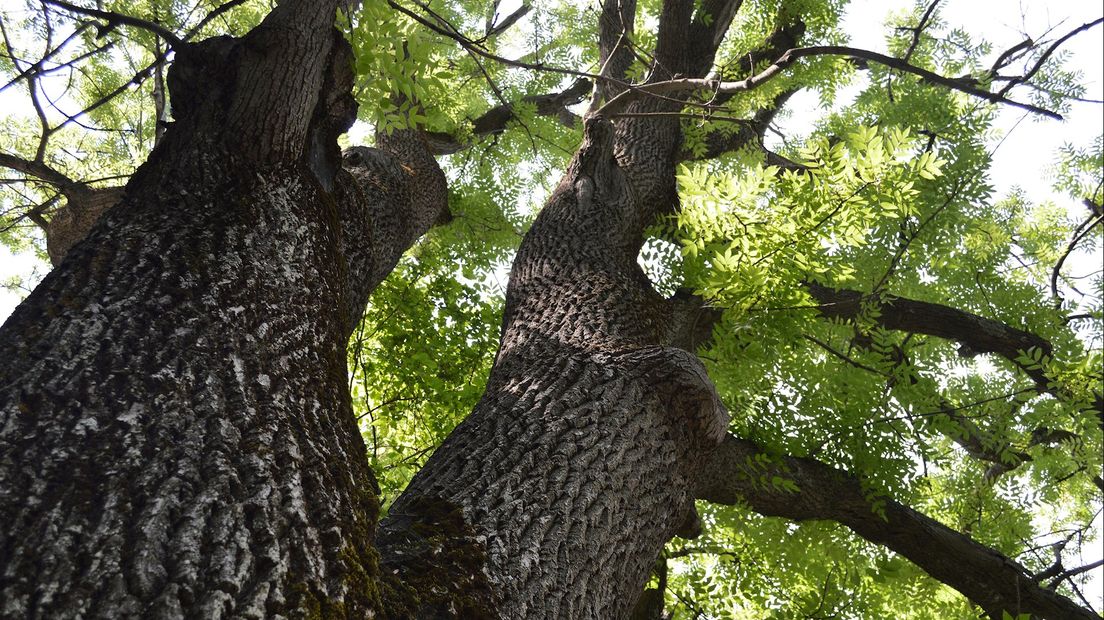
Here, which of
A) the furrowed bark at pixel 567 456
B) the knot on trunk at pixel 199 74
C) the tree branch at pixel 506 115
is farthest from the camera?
the tree branch at pixel 506 115

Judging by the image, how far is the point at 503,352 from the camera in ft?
10.6

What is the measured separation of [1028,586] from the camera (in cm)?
379

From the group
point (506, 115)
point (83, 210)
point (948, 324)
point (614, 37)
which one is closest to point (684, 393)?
point (83, 210)

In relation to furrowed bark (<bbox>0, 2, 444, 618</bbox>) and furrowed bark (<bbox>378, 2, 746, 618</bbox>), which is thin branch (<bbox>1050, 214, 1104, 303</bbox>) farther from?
furrowed bark (<bbox>0, 2, 444, 618</bbox>)

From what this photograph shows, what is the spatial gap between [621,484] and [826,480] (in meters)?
2.09

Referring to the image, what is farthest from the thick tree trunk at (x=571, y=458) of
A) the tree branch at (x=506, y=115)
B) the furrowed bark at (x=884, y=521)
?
the tree branch at (x=506, y=115)

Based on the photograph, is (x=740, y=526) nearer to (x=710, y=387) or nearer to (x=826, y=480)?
(x=826, y=480)

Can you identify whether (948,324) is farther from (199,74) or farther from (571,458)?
(199,74)

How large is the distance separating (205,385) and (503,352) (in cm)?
170

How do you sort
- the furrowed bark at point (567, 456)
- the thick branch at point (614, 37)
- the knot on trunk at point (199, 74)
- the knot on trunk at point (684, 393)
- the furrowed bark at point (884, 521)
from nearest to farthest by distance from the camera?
1. the furrowed bark at point (567, 456)
2. the knot on trunk at point (199, 74)
3. the knot on trunk at point (684, 393)
4. the furrowed bark at point (884, 521)
5. the thick branch at point (614, 37)

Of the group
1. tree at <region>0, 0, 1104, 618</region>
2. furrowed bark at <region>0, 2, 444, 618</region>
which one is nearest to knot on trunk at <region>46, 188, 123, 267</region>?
tree at <region>0, 0, 1104, 618</region>

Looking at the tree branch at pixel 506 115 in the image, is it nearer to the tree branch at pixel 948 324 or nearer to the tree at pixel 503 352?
the tree at pixel 503 352

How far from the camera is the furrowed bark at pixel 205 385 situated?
4.05 ft

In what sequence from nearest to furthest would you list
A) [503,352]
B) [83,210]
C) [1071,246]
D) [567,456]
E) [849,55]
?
1. [567,456]
2. [849,55]
3. [503,352]
4. [83,210]
5. [1071,246]
